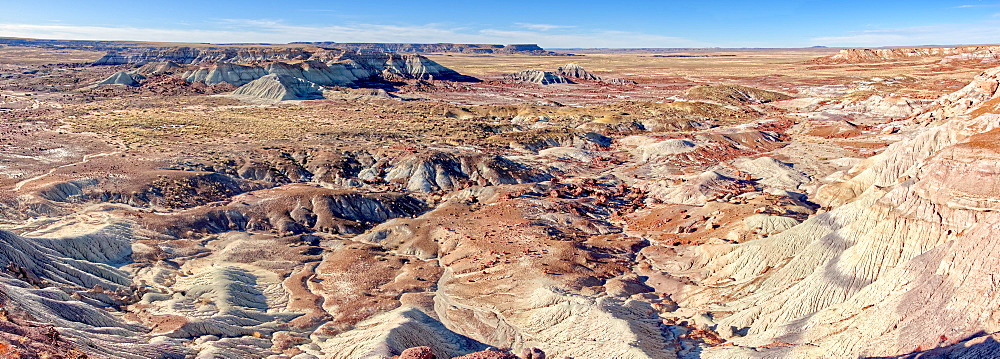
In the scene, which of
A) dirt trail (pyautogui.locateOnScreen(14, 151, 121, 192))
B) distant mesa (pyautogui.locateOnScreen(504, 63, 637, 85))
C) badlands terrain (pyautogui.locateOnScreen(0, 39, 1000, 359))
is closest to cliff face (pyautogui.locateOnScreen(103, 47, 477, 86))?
distant mesa (pyautogui.locateOnScreen(504, 63, 637, 85))

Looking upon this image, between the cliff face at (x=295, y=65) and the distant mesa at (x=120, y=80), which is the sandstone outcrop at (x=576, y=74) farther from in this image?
the distant mesa at (x=120, y=80)

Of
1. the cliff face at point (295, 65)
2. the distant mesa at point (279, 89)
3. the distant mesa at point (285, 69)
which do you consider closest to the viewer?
the distant mesa at point (279, 89)

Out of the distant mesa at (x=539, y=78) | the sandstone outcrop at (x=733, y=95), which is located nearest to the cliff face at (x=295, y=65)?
the distant mesa at (x=539, y=78)

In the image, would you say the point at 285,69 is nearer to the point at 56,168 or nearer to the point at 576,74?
the point at 56,168

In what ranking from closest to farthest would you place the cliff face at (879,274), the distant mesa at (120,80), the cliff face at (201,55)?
the cliff face at (879,274) < the distant mesa at (120,80) < the cliff face at (201,55)

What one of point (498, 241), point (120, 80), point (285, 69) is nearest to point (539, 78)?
point (285, 69)

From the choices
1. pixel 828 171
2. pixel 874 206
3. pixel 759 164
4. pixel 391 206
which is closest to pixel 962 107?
pixel 828 171
